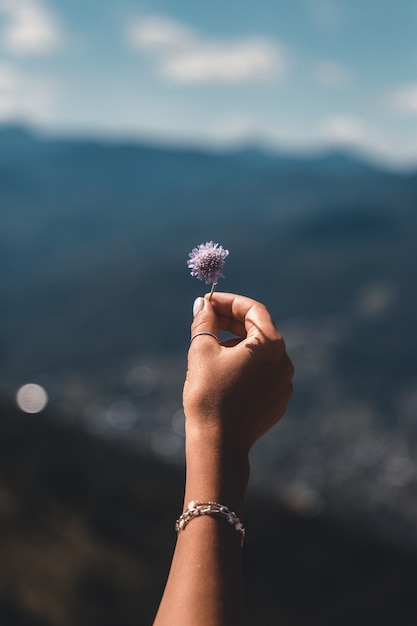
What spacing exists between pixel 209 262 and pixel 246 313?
427 millimetres

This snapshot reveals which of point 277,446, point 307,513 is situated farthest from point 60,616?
point 277,446

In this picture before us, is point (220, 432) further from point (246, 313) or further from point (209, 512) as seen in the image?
point (246, 313)

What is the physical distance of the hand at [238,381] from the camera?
9.47 feet

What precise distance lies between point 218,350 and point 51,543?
32315 mm

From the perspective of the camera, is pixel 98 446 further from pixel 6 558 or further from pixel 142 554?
pixel 6 558

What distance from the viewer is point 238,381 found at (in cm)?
298

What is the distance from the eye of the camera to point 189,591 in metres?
2.46

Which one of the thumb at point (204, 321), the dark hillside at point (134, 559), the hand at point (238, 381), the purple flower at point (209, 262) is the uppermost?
the dark hillside at point (134, 559)

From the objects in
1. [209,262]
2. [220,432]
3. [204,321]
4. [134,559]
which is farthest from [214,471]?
[134,559]

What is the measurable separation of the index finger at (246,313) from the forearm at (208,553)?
26.0 inches

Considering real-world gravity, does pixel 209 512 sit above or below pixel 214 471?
below

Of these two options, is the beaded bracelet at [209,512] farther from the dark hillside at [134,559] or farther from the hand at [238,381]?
the dark hillside at [134,559]

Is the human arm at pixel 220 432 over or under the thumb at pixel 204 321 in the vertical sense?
under

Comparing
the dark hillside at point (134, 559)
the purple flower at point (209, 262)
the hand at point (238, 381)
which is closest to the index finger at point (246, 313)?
the hand at point (238, 381)
